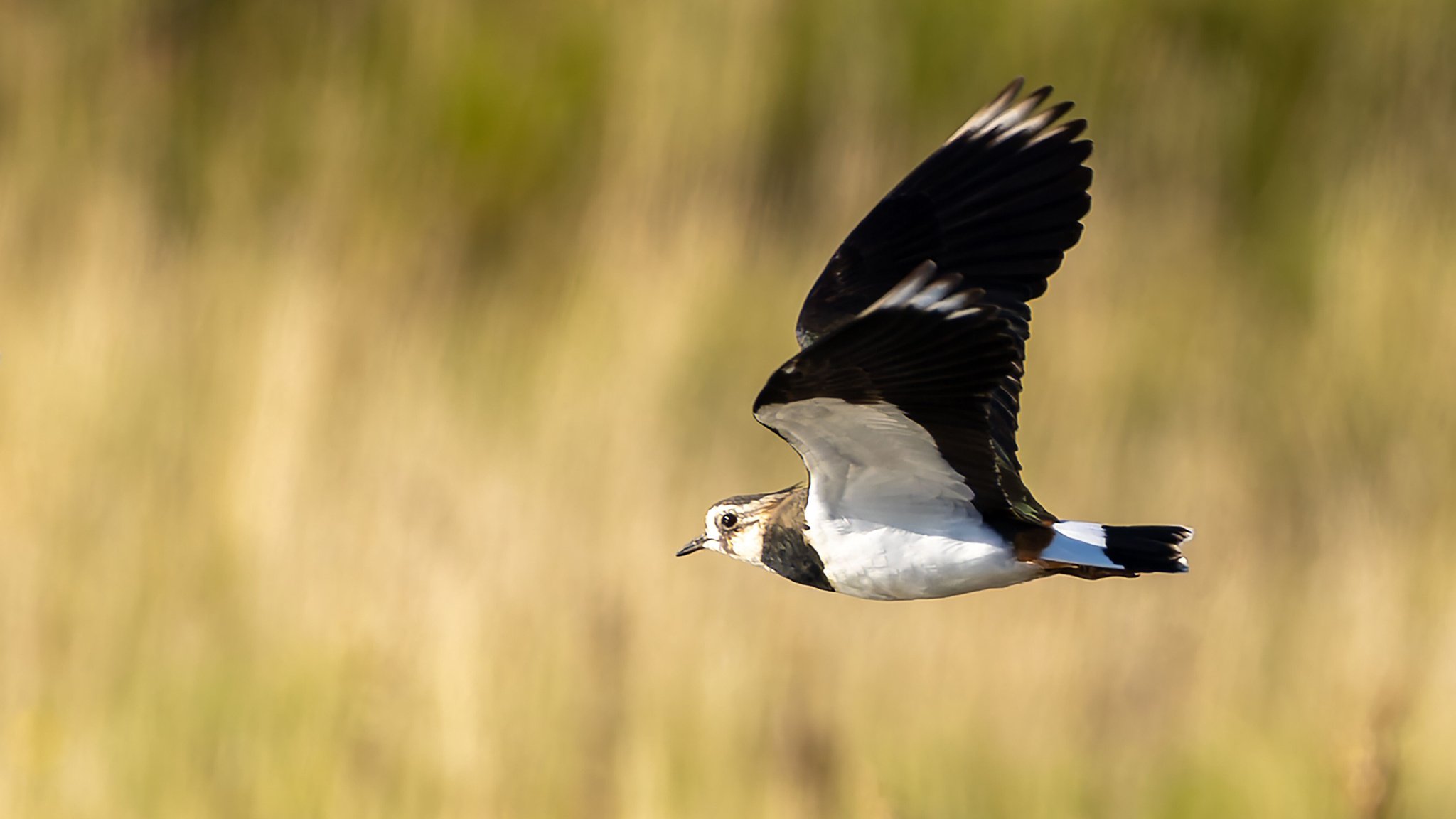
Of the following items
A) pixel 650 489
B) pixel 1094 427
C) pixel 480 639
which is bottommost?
pixel 480 639

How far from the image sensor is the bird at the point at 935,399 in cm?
252

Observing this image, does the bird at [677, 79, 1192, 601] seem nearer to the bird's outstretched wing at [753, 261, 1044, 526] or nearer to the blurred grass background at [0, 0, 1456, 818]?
the bird's outstretched wing at [753, 261, 1044, 526]

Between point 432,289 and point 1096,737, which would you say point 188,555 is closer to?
point 432,289

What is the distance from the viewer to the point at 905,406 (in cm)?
264

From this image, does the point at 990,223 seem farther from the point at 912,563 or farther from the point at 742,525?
the point at 912,563

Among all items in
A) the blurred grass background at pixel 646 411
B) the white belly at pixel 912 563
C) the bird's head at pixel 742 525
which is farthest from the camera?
the blurred grass background at pixel 646 411

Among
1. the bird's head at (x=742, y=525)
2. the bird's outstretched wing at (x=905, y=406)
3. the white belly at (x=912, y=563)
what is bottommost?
the white belly at (x=912, y=563)

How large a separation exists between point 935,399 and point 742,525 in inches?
26.6

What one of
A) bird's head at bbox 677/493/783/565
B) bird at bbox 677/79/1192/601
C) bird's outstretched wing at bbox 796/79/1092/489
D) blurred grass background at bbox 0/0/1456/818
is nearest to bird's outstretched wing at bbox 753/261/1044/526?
bird at bbox 677/79/1192/601

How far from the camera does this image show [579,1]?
7.15 metres

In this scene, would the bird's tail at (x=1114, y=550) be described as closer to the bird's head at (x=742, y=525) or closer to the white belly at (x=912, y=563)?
the white belly at (x=912, y=563)

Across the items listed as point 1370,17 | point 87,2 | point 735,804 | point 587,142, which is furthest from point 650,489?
point 1370,17

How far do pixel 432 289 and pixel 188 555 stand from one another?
1.90 meters

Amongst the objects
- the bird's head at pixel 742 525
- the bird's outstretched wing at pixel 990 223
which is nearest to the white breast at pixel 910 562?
the bird's head at pixel 742 525
